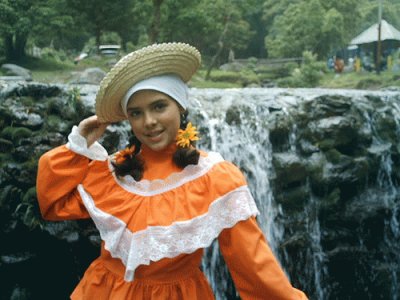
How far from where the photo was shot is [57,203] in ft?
6.43

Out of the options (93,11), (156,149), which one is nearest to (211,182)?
(156,149)

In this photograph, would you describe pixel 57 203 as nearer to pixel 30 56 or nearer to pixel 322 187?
pixel 322 187

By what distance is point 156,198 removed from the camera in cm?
184

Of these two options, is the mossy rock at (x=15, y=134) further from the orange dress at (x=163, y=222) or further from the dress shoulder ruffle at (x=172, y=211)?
the dress shoulder ruffle at (x=172, y=211)

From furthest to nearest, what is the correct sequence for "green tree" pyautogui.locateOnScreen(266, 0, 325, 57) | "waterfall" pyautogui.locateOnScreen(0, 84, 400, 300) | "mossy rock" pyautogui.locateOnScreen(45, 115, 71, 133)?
"green tree" pyautogui.locateOnScreen(266, 0, 325, 57) → "mossy rock" pyautogui.locateOnScreen(45, 115, 71, 133) → "waterfall" pyautogui.locateOnScreen(0, 84, 400, 300)

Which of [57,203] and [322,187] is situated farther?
[322,187]

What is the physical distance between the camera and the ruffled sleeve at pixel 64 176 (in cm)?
191

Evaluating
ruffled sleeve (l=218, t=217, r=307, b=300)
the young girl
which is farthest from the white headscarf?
ruffled sleeve (l=218, t=217, r=307, b=300)

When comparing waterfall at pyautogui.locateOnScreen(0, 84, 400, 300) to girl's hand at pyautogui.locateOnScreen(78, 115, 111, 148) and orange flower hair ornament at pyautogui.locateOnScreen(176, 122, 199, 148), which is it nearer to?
girl's hand at pyautogui.locateOnScreen(78, 115, 111, 148)

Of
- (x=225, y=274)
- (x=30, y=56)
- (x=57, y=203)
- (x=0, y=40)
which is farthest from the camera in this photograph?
(x=30, y=56)

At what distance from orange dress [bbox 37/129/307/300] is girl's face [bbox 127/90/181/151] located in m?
0.09

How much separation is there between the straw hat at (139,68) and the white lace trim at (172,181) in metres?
0.33

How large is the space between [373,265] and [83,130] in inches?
222

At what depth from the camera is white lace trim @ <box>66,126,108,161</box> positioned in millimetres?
1942
